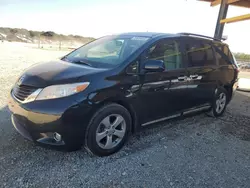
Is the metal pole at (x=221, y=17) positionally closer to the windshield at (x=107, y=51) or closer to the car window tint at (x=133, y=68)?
the windshield at (x=107, y=51)

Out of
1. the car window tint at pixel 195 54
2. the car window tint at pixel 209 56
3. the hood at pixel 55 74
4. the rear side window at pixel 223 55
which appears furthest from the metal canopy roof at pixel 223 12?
the hood at pixel 55 74

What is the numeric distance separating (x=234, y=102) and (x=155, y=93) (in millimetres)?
4337

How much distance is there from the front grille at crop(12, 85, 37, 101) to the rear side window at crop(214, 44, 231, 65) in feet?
12.0

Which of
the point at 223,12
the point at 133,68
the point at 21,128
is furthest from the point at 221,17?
the point at 21,128

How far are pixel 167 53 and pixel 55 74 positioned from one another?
5.92ft

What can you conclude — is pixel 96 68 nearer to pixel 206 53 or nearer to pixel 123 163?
pixel 123 163

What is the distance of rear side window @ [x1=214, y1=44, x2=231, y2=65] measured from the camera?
15.2 ft

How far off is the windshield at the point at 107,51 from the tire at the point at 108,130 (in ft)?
2.10

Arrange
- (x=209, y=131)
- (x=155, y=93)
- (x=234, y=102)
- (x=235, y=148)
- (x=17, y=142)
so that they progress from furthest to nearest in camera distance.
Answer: (x=234, y=102)
(x=209, y=131)
(x=235, y=148)
(x=155, y=93)
(x=17, y=142)

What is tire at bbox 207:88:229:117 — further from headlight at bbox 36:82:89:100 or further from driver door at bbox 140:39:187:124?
headlight at bbox 36:82:89:100

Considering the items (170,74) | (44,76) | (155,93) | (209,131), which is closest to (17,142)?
(44,76)

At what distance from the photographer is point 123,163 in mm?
2875

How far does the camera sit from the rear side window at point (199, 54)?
392cm

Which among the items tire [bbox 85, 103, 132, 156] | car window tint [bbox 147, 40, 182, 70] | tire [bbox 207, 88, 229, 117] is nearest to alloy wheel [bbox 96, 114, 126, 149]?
tire [bbox 85, 103, 132, 156]
